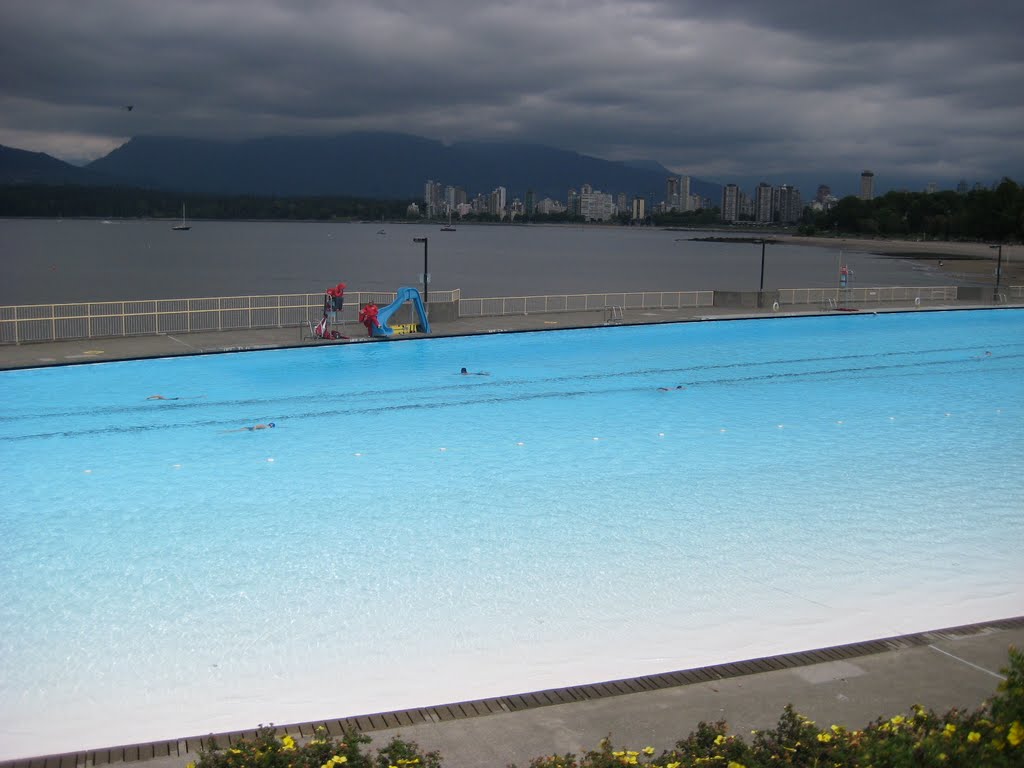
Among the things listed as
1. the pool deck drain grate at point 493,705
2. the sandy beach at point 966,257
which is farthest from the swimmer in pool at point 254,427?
the sandy beach at point 966,257

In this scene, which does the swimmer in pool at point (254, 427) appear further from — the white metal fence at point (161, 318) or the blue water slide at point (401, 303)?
the blue water slide at point (401, 303)

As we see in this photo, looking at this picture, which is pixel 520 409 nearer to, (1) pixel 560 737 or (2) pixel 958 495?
(2) pixel 958 495

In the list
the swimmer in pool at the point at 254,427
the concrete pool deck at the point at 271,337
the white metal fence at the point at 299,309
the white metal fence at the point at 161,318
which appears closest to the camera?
the swimmer in pool at the point at 254,427

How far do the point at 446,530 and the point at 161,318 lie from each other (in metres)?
38.8

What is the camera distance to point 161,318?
1900 inches

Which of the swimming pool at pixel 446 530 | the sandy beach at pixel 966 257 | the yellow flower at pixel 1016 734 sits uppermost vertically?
the sandy beach at pixel 966 257

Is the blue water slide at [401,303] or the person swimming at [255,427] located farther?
the blue water slide at [401,303]

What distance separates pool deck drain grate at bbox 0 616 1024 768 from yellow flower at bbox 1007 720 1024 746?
3.34 meters

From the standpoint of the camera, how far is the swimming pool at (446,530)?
30.5 feet

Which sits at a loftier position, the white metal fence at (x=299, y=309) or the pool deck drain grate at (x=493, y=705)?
the white metal fence at (x=299, y=309)

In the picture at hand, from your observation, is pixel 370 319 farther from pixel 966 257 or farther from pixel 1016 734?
pixel 966 257

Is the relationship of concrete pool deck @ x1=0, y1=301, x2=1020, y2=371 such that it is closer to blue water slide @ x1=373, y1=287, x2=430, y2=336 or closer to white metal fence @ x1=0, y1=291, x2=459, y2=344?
blue water slide @ x1=373, y1=287, x2=430, y2=336

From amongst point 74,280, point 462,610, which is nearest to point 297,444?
point 462,610

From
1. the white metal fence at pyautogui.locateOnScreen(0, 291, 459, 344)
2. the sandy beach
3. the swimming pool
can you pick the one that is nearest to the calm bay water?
the sandy beach
